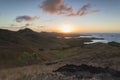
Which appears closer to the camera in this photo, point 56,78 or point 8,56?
point 56,78

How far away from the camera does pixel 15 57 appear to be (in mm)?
87438

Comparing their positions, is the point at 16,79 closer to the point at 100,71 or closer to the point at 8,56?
the point at 100,71

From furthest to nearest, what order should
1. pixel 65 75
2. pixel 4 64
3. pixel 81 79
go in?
pixel 4 64, pixel 65 75, pixel 81 79

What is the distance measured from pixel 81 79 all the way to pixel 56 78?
270 cm

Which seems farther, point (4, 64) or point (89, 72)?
point (4, 64)

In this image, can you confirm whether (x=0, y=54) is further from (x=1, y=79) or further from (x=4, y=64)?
(x=1, y=79)

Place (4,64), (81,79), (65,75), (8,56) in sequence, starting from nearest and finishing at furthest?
(81,79), (65,75), (4,64), (8,56)

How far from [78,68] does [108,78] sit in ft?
16.0

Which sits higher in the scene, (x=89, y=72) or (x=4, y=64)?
(x=89, y=72)

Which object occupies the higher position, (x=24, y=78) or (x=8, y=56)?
(x=24, y=78)

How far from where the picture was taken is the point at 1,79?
25.8 meters

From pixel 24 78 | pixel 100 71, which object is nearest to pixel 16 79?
pixel 24 78

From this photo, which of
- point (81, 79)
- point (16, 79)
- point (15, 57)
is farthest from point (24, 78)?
point (15, 57)

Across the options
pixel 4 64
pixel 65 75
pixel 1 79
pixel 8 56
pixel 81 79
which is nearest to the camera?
pixel 81 79
